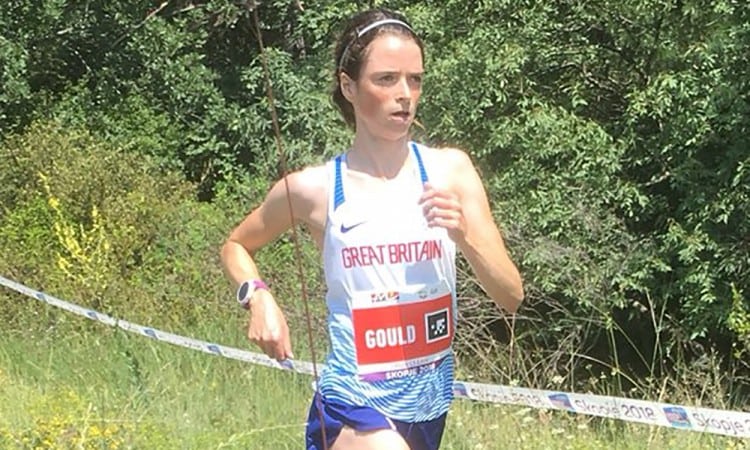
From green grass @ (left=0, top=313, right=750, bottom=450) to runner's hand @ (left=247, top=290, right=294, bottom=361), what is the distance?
7.10ft

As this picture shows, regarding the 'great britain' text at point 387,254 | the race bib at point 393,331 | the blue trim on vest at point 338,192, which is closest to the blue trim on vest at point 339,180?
the blue trim on vest at point 338,192

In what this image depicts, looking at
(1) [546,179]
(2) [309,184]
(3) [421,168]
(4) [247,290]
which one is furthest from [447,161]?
(1) [546,179]

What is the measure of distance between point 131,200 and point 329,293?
35.8 ft

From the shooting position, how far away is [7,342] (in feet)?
27.2

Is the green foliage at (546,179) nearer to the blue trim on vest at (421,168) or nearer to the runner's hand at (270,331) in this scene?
the blue trim on vest at (421,168)

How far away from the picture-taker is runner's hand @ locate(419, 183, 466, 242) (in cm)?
253

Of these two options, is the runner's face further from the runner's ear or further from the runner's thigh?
the runner's thigh

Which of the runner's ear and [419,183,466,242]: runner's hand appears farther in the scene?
the runner's ear

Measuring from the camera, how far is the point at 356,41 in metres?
2.83

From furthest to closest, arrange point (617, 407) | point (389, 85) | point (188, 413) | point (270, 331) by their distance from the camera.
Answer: point (188, 413) < point (617, 407) < point (389, 85) < point (270, 331)

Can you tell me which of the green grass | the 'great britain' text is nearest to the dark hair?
the 'great britain' text

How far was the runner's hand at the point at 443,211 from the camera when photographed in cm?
253

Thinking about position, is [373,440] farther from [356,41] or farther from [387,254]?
[356,41]

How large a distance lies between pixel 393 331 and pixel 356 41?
2.40 ft
